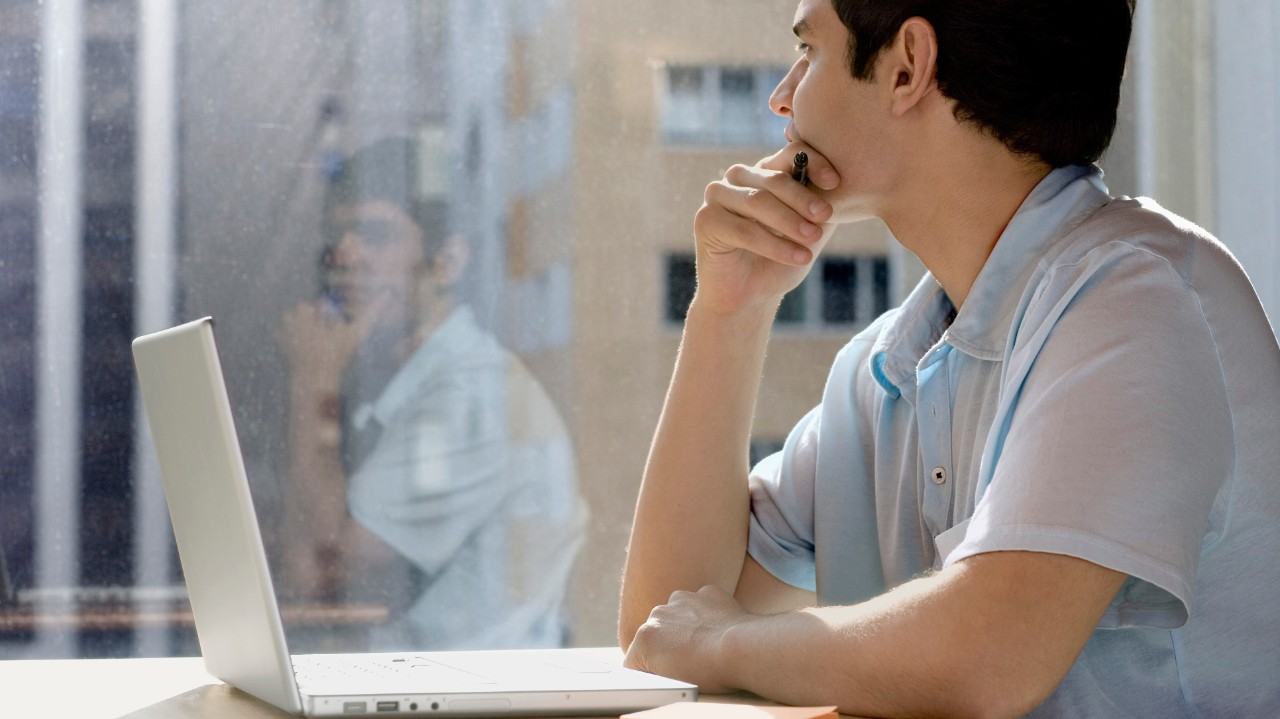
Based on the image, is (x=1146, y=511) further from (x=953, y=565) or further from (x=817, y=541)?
(x=817, y=541)

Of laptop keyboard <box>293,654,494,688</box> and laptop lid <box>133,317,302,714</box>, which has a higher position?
laptop lid <box>133,317,302,714</box>

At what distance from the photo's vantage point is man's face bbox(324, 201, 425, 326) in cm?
183

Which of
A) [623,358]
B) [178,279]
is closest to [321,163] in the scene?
[178,279]

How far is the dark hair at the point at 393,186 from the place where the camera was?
183 centimetres

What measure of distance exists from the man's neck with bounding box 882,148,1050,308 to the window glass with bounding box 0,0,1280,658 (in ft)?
2.34

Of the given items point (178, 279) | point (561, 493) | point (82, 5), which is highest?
point (82, 5)

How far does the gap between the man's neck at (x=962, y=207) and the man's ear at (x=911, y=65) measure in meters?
0.06

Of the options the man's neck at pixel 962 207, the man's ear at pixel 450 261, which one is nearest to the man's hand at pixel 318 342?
the man's ear at pixel 450 261

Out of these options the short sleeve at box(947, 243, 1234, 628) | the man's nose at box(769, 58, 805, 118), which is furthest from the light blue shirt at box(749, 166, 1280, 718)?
the man's nose at box(769, 58, 805, 118)

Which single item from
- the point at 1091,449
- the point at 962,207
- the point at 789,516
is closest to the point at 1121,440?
the point at 1091,449

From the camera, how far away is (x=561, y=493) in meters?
1.89

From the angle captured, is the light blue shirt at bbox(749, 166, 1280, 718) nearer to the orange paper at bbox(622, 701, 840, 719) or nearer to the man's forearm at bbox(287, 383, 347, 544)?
the orange paper at bbox(622, 701, 840, 719)

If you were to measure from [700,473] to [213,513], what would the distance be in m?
0.60

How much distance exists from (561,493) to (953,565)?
109cm
